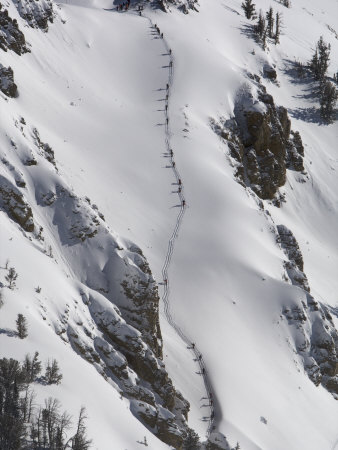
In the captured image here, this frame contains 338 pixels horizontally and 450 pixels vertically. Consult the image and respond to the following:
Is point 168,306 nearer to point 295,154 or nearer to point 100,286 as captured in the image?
point 100,286

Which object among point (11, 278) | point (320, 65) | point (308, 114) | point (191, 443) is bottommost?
point (191, 443)

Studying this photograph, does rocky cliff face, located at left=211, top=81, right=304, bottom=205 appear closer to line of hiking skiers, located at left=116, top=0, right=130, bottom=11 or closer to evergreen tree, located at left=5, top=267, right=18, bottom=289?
line of hiking skiers, located at left=116, top=0, right=130, bottom=11

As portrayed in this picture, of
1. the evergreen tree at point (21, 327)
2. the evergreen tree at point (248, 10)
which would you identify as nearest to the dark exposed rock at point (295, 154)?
the evergreen tree at point (248, 10)

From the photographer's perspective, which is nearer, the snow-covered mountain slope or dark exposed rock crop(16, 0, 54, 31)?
the snow-covered mountain slope

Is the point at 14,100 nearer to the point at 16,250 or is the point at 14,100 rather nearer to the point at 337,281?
the point at 16,250

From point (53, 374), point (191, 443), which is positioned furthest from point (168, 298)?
point (53, 374)

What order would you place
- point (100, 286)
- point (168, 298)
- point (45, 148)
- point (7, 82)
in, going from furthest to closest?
point (7, 82) < point (168, 298) < point (45, 148) < point (100, 286)

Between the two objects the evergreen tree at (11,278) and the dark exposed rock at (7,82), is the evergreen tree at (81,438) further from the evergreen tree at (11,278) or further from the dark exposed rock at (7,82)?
the dark exposed rock at (7,82)

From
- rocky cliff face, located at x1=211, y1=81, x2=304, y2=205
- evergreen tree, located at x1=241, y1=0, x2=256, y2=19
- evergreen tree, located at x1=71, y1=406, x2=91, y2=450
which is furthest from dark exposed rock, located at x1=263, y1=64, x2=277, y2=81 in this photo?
evergreen tree, located at x1=71, y1=406, x2=91, y2=450
